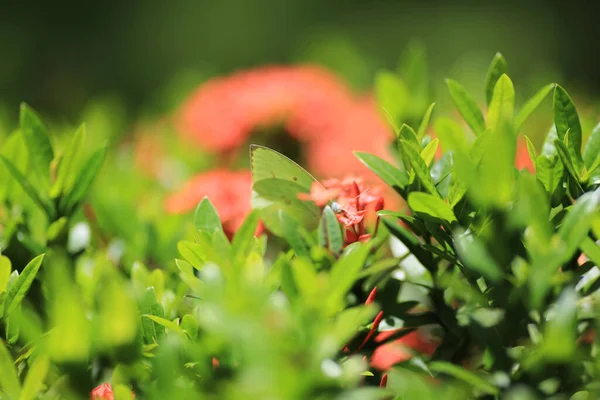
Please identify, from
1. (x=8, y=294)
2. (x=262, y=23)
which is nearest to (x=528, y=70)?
(x=262, y=23)

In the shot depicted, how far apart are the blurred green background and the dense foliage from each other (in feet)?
6.51

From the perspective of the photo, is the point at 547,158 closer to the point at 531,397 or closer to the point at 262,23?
the point at 531,397

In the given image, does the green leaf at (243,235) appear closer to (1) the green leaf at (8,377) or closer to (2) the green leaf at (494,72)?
(1) the green leaf at (8,377)

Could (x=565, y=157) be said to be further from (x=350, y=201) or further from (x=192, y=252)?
(x=192, y=252)

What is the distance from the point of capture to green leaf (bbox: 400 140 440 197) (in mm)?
646

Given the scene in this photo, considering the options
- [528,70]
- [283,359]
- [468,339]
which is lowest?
[528,70]

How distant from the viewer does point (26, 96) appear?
264cm

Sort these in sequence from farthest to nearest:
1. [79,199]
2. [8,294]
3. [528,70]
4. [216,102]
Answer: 1. [528,70]
2. [216,102]
3. [79,199]
4. [8,294]

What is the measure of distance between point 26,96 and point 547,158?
7.92 ft

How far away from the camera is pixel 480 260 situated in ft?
1.88

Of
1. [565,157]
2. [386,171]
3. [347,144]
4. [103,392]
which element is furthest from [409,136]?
[347,144]

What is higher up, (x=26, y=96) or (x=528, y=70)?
(x=26, y=96)

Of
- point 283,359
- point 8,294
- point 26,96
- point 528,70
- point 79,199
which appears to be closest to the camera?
point 283,359

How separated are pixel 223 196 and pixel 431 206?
395mm
